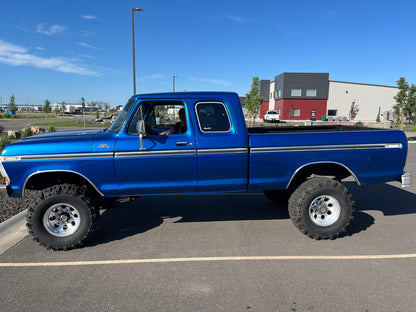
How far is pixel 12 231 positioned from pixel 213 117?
370 cm

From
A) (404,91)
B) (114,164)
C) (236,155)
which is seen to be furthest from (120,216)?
(404,91)

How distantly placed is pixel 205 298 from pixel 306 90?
52014 millimetres

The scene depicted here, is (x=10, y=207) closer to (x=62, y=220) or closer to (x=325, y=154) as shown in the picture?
(x=62, y=220)

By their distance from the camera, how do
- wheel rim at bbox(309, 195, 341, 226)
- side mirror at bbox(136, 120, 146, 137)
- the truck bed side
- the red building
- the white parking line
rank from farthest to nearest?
1. the red building
2. wheel rim at bbox(309, 195, 341, 226)
3. the truck bed side
4. side mirror at bbox(136, 120, 146, 137)
5. the white parking line

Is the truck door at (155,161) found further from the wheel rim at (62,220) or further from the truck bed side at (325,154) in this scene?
the truck bed side at (325,154)

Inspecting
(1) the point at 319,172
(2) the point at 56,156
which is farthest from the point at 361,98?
(2) the point at 56,156

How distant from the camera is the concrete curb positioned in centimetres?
420

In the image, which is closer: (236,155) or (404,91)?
(236,155)

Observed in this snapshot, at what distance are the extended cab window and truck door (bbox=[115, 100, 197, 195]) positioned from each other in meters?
0.01

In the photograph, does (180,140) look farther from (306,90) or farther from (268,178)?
(306,90)

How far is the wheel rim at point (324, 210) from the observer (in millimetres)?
4270

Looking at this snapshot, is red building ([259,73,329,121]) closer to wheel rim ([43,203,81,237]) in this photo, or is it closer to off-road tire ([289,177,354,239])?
off-road tire ([289,177,354,239])

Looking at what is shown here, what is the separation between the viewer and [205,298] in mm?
2881

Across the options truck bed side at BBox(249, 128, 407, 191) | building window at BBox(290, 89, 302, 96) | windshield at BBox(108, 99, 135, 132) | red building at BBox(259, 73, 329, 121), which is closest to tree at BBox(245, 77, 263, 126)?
red building at BBox(259, 73, 329, 121)
